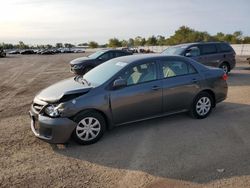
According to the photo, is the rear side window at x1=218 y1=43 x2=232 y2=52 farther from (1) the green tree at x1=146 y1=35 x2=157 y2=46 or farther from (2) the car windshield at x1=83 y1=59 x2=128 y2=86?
(1) the green tree at x1=146 y1=35 x2=157 y2=46

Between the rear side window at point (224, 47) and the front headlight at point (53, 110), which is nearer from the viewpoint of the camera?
the front headlight at point (53, 110)

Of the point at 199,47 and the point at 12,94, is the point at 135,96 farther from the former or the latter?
the point at 199,47

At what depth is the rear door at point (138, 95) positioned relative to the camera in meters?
5.41

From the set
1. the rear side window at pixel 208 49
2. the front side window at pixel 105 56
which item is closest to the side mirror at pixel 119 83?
the rear side window at pixel 208 49

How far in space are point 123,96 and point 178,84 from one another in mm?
1446

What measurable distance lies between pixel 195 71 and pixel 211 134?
168cm

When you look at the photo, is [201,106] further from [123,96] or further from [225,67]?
[225,67]

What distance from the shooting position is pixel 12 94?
34.7 ft

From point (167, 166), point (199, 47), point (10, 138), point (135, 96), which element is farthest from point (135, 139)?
point (199, 47)

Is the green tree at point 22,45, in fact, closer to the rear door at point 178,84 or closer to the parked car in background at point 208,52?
the parked car in background at point 208,52

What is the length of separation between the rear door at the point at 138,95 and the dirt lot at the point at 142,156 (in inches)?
15.6

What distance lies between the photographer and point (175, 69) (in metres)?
6.27

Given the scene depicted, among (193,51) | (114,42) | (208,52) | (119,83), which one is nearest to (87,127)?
(119,83)

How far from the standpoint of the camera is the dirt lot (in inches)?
154
